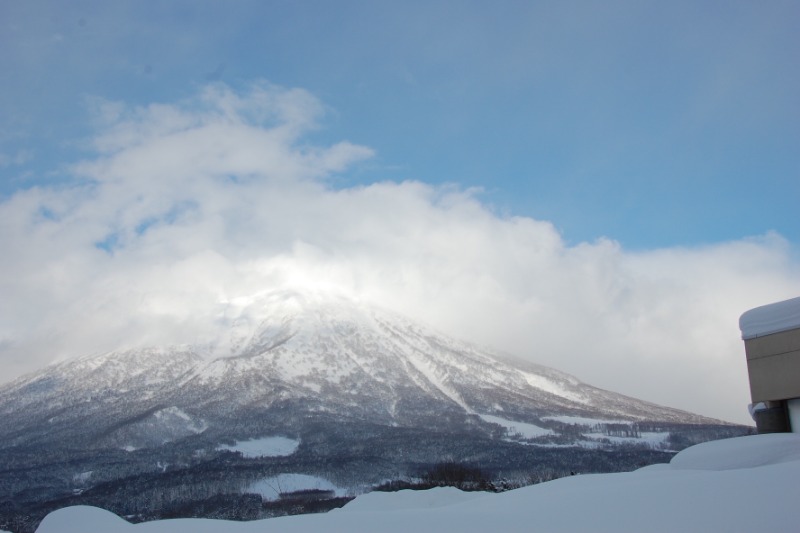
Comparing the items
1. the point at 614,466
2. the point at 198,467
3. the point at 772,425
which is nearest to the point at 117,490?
the point at 198,467

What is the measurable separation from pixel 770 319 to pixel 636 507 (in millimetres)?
13686

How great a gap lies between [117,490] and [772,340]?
401ft

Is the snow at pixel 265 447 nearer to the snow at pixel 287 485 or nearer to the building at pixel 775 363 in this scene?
the snow at pixel 287 485

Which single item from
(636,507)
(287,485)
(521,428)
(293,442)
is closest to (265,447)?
(293,442)

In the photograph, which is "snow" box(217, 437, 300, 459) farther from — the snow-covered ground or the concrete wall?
the snow-covered ground

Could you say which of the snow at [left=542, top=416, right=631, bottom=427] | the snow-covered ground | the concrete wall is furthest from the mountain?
the snow-covered ground

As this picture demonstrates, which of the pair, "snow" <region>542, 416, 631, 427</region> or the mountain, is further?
"snow" <region>542, 416, 631, 427</region>

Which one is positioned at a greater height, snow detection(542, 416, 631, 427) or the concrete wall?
snow detection(542, 416, 631, 427)

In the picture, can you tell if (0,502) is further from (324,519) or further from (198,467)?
(324,519)

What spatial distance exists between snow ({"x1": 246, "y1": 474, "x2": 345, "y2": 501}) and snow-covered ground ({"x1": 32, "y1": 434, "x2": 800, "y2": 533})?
363ft

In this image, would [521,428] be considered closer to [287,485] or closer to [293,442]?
[293,442]

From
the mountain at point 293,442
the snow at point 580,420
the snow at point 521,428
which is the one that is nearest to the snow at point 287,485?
the mountain at point 293,442

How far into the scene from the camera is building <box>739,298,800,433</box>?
2361cm

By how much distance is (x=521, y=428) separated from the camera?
581ft
